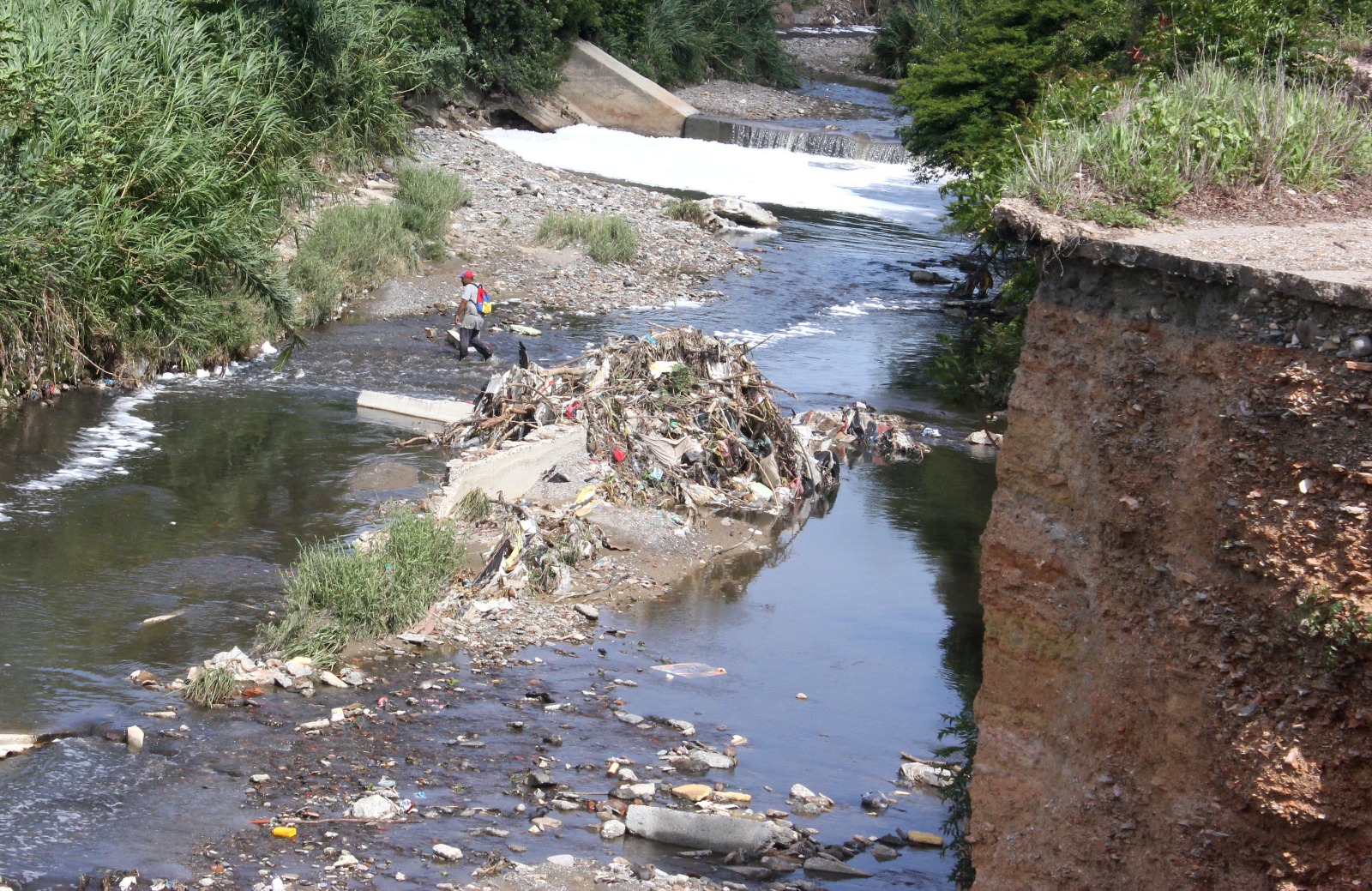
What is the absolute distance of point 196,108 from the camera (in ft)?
48.5

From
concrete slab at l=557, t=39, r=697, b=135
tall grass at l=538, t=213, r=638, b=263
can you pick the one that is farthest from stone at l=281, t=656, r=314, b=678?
concrete slab at l=557, t=39, r=697, b=135

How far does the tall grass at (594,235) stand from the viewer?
22.5 m

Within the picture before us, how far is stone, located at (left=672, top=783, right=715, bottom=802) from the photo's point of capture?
7.27 metres

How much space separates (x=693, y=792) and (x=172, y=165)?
33.2 ft

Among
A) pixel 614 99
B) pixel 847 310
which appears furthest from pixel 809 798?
pixel 614 99

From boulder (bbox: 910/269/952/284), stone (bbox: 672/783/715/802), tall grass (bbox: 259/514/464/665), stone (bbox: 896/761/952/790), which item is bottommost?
stone (bbox: 896/761/952/790)

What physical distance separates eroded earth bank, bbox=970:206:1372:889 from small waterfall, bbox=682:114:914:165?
3070cm

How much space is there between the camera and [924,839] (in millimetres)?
7148

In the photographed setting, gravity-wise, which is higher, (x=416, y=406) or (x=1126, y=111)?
(x=1126, y=111)

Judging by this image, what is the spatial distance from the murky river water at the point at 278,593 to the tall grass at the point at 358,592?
1.55 feet

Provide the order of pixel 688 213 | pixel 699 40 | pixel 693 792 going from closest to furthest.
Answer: pixel 693 792
pixel 688 213
pixel 699 40

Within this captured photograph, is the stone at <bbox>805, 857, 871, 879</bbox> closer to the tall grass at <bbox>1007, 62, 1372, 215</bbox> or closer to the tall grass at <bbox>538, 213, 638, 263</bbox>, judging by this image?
the tall grass at <bbox>1007, 62, 1372, 215</bbox>

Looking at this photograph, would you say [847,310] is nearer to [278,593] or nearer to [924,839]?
[278,593]

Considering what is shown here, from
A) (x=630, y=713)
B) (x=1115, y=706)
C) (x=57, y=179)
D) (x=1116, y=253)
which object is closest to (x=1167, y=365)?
(x=1116, y=253)
